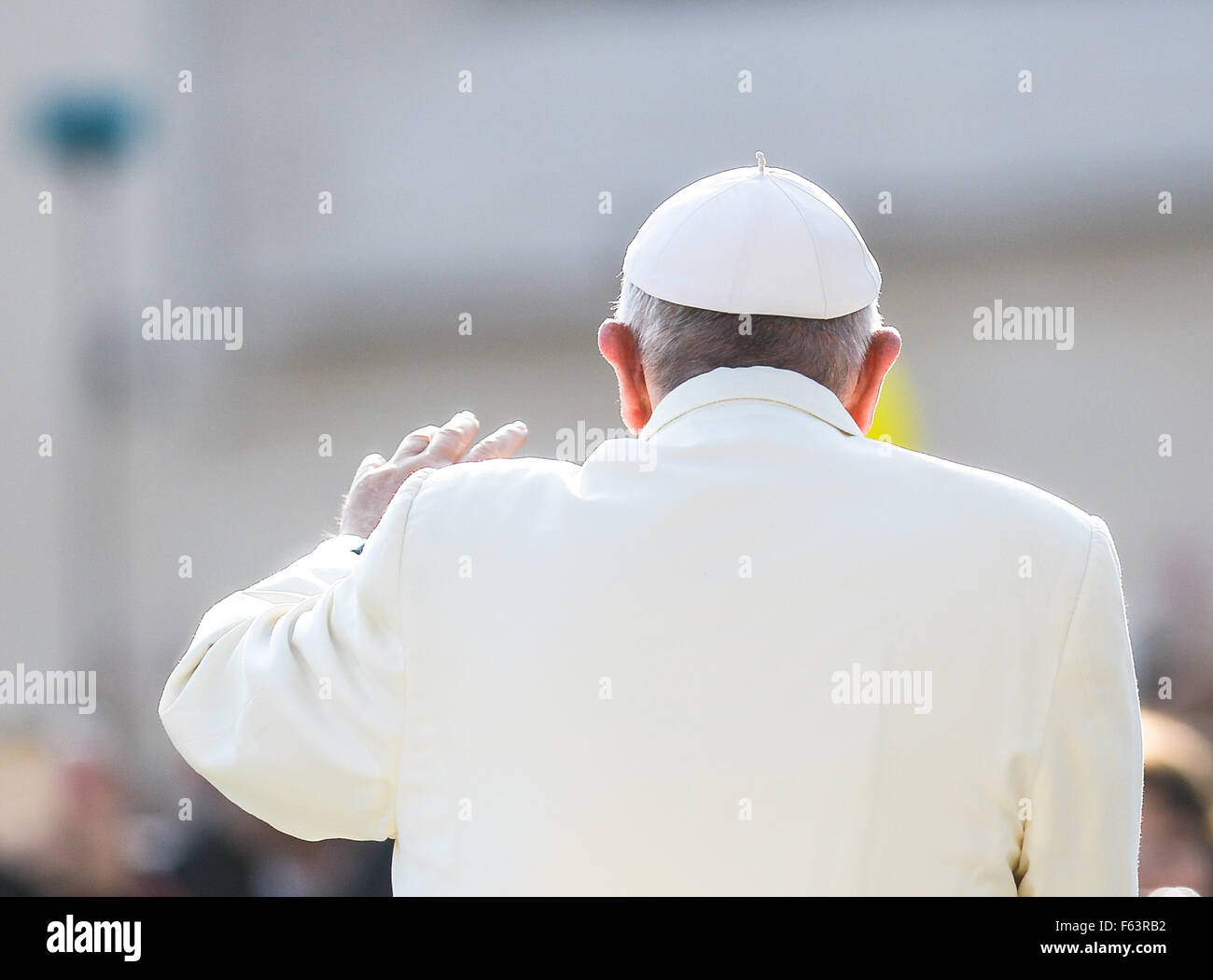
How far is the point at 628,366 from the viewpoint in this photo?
1.93 m

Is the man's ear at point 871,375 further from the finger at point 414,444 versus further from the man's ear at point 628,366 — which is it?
the finger at point 414,444

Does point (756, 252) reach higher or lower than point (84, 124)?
lower

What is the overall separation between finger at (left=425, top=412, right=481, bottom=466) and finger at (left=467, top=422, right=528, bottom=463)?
24mm

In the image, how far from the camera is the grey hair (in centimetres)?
183

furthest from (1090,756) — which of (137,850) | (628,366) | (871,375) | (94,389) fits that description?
(94,389)

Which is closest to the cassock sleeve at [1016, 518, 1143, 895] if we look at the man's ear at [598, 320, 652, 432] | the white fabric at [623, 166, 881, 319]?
the white fabric at [623, 166, 881, 319]

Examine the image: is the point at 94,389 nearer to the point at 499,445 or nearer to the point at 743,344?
the point at 499,445

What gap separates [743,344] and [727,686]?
46 cm

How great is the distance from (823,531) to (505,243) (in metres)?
8.85

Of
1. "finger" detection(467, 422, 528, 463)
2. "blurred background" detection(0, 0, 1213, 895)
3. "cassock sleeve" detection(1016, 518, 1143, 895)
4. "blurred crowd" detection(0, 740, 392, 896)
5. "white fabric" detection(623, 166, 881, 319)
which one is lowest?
"blurred crowd" detection(0, 740, 392, 896)

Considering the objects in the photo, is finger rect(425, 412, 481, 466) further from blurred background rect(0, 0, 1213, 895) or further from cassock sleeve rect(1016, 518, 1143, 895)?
blurred background rect(0, 0, 1213, 895)
